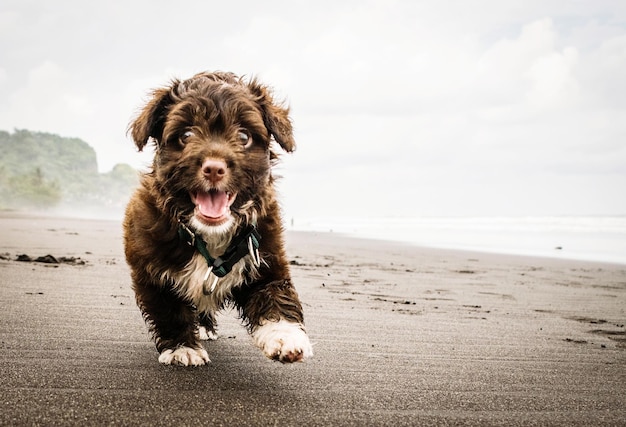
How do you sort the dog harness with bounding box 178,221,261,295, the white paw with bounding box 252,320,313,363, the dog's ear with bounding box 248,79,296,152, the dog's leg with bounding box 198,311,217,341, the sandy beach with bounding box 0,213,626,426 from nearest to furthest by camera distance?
the sandy beach with bounding box 0,213,626,426 < the white paw with bounding box 252,320,313,363 < the dog harness with bounding box 178,221,261,295 < the dog's ear with bounding box 248,79,296,152 < the dog's leg with bounding box 198,311,217,341

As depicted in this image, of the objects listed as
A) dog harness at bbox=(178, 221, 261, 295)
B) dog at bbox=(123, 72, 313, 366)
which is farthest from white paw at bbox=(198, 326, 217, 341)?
dog harness at bbox=(178, 221, 261, 295)

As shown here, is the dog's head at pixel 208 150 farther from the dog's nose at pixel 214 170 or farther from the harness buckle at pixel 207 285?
the harness buckle at pixel 207 285

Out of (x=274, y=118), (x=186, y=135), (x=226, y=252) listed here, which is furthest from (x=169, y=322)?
(x=274, y=118)

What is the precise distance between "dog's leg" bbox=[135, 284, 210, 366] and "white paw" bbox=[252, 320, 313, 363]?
0.44 meters

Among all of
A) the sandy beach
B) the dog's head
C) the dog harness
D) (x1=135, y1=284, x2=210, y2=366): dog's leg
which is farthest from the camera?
(x1=135, y1=284, x2=210, y2=366): dog's leg

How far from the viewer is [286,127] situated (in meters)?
3.82

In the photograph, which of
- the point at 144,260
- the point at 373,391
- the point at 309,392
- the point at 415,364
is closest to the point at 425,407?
the point at 373,391

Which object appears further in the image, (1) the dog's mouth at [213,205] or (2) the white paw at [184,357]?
(2) the white paw at [184,357]

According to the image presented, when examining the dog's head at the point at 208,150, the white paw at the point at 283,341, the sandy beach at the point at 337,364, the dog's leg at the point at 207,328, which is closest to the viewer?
the sandy beach at the point at 337,364

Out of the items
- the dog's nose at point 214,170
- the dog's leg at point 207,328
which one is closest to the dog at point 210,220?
the dog's nose at point 214,170

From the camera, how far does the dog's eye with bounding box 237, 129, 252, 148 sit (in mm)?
3430

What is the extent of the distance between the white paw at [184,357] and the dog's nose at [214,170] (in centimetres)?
106

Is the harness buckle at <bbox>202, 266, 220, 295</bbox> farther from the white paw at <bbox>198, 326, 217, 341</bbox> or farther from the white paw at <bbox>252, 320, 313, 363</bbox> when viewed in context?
the white paw at <bbox>198, 326, 217, 341</bbox>

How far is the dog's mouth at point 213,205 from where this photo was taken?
3.26m
